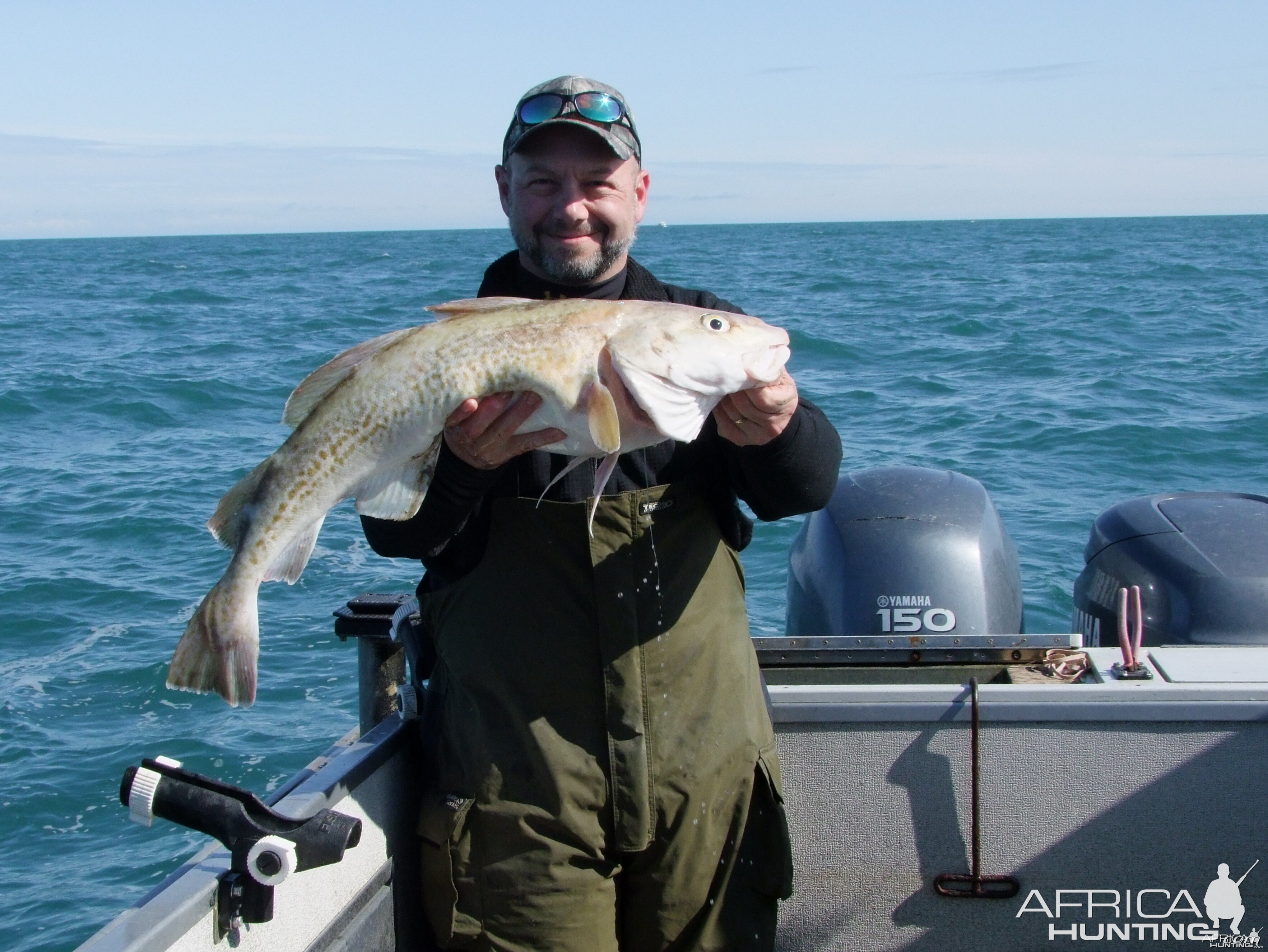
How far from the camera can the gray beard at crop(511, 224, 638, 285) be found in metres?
3.06

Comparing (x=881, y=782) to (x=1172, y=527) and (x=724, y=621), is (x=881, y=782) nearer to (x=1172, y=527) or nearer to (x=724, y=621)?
(x=724, y=621)

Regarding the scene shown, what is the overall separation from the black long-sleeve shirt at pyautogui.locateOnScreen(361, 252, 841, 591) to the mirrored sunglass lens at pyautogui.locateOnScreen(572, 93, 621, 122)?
1.38 ft

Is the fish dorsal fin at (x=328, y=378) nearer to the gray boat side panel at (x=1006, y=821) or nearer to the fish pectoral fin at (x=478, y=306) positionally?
the fish pectoral fin at (x=478, y=306)

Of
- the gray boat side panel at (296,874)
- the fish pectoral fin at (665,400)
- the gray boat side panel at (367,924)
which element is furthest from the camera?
the gray boat side panel at (367,924)

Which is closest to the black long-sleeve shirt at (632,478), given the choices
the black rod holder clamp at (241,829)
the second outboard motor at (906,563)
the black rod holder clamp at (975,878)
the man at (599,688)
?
the man at (599,688)

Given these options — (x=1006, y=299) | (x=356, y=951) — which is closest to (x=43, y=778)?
(x=356, y=951)

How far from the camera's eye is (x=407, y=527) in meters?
2.84

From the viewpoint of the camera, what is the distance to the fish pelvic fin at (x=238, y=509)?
2793mm

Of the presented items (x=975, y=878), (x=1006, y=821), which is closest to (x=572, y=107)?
(x=1006, y=821)

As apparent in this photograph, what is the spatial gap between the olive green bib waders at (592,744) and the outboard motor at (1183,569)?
2197 millimetres

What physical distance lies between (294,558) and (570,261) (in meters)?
1.05

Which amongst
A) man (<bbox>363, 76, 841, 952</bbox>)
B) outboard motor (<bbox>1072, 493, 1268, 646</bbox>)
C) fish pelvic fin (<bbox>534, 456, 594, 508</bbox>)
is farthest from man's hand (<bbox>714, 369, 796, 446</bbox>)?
outboard motor (<bbox>1072, 493, 1268, 646</bbox>)

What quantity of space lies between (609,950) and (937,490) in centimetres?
281

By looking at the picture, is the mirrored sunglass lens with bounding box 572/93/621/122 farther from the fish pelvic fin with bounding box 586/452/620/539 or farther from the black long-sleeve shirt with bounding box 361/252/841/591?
the fish pelvic fin with bounding box 586/452/620/539
